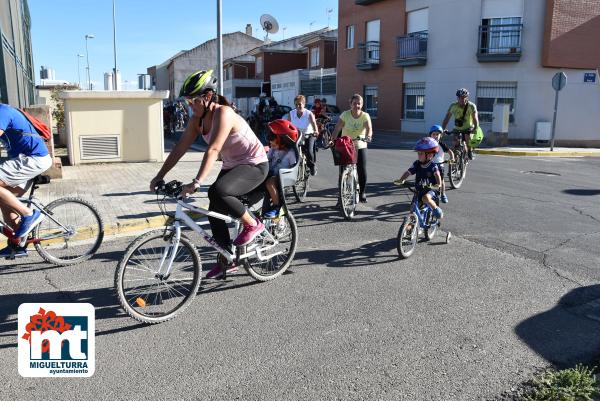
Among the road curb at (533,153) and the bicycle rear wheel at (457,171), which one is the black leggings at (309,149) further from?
the road curb at (533,153)

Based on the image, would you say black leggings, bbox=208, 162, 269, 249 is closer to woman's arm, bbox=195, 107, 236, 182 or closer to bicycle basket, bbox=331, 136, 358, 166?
woman's arm, bbox=195, 107, 236, 182

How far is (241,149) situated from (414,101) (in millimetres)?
24827

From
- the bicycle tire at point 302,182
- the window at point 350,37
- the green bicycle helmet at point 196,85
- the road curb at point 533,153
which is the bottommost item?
the road curb at point 533,153

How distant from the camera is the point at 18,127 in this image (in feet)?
16.6

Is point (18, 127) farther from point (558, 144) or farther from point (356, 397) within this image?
point (558, 144)

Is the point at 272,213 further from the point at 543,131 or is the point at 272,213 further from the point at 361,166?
the point at 543,131

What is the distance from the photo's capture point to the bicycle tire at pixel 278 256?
524cm

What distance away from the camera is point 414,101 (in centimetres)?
2816

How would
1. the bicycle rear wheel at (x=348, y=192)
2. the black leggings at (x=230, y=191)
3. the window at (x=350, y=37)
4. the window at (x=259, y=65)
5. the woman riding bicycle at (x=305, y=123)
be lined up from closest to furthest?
1. the black leggings at (x=230, y=191)
2. the bicycle rear wheel at (x=348, y=192)
3. the woman riding bicycle at (x=305, y=123)
4. the window at (x=350, y=37)
5. the window at (x=259, y=65)

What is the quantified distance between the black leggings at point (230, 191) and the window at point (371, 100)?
2728cm

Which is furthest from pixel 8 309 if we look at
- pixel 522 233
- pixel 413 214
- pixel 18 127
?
pixel 522 233

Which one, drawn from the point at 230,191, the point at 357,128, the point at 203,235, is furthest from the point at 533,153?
the point at 203,235
